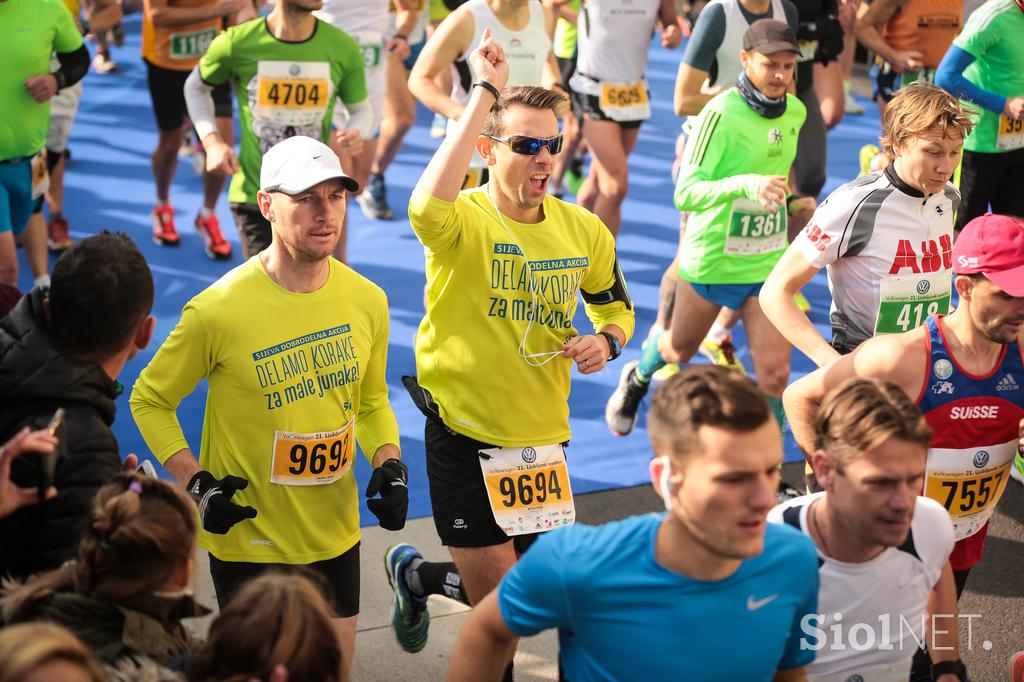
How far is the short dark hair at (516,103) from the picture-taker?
12.9 ft

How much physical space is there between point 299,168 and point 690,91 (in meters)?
3.33

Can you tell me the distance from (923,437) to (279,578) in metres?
1.47

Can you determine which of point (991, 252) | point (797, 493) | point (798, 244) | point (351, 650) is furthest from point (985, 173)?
point (351, 650)

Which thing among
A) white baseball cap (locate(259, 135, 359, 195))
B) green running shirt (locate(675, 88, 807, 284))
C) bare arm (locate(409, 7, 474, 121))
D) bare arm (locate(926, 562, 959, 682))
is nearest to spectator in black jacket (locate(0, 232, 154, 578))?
white baseball cap (locate(259, 135, 359, 195))

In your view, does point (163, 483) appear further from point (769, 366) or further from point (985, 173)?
point (985, 173)

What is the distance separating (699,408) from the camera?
2.46 meters

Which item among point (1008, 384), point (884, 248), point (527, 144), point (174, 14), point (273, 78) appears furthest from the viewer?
point (174, 14)

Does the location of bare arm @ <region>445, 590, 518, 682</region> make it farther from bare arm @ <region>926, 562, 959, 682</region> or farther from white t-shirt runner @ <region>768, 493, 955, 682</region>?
bare arm @ <region>926, 562, 959, 682</region>

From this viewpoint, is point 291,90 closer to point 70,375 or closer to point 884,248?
point 884,248

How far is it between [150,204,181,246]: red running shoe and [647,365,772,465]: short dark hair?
6.41 meters

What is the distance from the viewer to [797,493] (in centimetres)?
545

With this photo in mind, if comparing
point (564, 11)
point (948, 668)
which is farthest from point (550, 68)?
point (948, 668)

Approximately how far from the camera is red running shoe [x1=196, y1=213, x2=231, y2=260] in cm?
816

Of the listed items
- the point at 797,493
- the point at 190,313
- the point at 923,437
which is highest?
the point at 923,437
